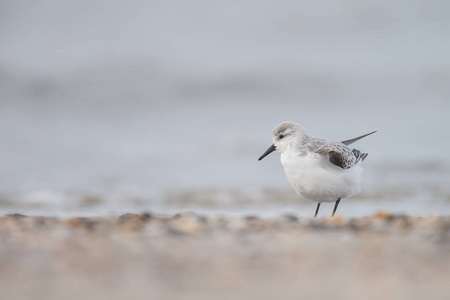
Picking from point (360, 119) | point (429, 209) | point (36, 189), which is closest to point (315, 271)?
point (429, 209)

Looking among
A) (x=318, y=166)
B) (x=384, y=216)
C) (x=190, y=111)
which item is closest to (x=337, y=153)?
(x=318, y=166)

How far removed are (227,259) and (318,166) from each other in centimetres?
198

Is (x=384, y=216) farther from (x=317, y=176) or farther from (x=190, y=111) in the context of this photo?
(x=190, y=111)

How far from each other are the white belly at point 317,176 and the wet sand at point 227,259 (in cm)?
69

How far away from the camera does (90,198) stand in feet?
29.8

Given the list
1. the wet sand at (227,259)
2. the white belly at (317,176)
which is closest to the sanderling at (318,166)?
the white belly at (317,176)

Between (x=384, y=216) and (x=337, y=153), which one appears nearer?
(x=384, y=216)

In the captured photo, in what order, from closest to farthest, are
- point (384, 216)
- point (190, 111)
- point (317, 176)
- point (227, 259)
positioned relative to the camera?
point (227, 259) → point (384, 216) → point (317, 176) → point (190, 111)

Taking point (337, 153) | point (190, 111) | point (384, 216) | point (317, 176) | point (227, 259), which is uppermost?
point (190, 111)

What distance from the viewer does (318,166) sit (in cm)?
532

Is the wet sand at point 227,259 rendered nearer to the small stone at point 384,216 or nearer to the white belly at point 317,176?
the small stone at point 384,216

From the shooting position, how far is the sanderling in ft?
17.4

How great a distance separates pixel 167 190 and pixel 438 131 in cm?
610

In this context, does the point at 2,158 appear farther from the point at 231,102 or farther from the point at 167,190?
the point at 231,102
